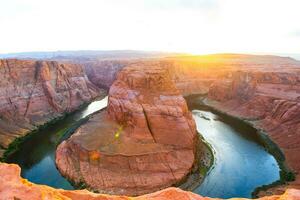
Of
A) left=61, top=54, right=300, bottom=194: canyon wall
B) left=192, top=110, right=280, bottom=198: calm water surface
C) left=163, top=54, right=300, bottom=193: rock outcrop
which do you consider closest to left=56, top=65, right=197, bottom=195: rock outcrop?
left=192, top=110, right=280, bottom=198: calm water surface

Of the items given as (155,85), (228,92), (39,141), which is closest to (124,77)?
(155,85)

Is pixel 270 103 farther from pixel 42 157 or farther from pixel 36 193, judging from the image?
pixel 36 193

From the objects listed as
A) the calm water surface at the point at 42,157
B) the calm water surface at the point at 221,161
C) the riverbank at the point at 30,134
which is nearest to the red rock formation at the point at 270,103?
the calm water surface at the point at 221,161

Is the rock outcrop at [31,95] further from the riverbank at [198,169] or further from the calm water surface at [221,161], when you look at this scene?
the riverbank at [198,169]

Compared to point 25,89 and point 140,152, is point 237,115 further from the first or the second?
point 25,89

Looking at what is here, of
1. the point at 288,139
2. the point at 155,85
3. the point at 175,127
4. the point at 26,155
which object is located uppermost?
the point at 155,85

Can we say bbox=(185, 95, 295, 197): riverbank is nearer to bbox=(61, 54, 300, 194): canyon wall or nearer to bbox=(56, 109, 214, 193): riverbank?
bbox=(61, 54, 300, 194): canyon wall
